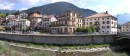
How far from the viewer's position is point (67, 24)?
277 feet

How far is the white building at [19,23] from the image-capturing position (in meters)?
110

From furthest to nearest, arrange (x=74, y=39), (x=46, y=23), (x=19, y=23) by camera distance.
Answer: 1. (x=19, y=23)
2. (x=46, y=23)
3. (x=74, y=39)

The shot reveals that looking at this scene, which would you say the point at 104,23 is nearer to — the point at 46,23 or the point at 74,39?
the point at 46,23

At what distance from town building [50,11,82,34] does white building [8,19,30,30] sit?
2050 cm

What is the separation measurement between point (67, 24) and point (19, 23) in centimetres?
3690

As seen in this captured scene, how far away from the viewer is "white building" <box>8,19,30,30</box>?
11006cm

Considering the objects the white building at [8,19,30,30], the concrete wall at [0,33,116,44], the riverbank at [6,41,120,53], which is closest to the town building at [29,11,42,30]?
the white building at [8,19,30,30]

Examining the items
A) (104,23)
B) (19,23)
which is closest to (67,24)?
(104,23)

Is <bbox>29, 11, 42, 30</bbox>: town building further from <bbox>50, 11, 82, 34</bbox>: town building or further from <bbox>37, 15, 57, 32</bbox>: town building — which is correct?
<bbox>50, 11, 82, 34</bbox>: town building

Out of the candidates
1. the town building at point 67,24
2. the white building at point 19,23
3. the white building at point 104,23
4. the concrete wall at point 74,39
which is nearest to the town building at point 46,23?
the town building at point 67,24

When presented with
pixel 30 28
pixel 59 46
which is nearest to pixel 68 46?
pixel 59 46

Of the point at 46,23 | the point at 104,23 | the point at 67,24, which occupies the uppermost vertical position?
the point at 46,23

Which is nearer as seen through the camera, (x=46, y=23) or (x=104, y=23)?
(x=104, y=23)

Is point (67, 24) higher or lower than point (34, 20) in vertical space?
lower
